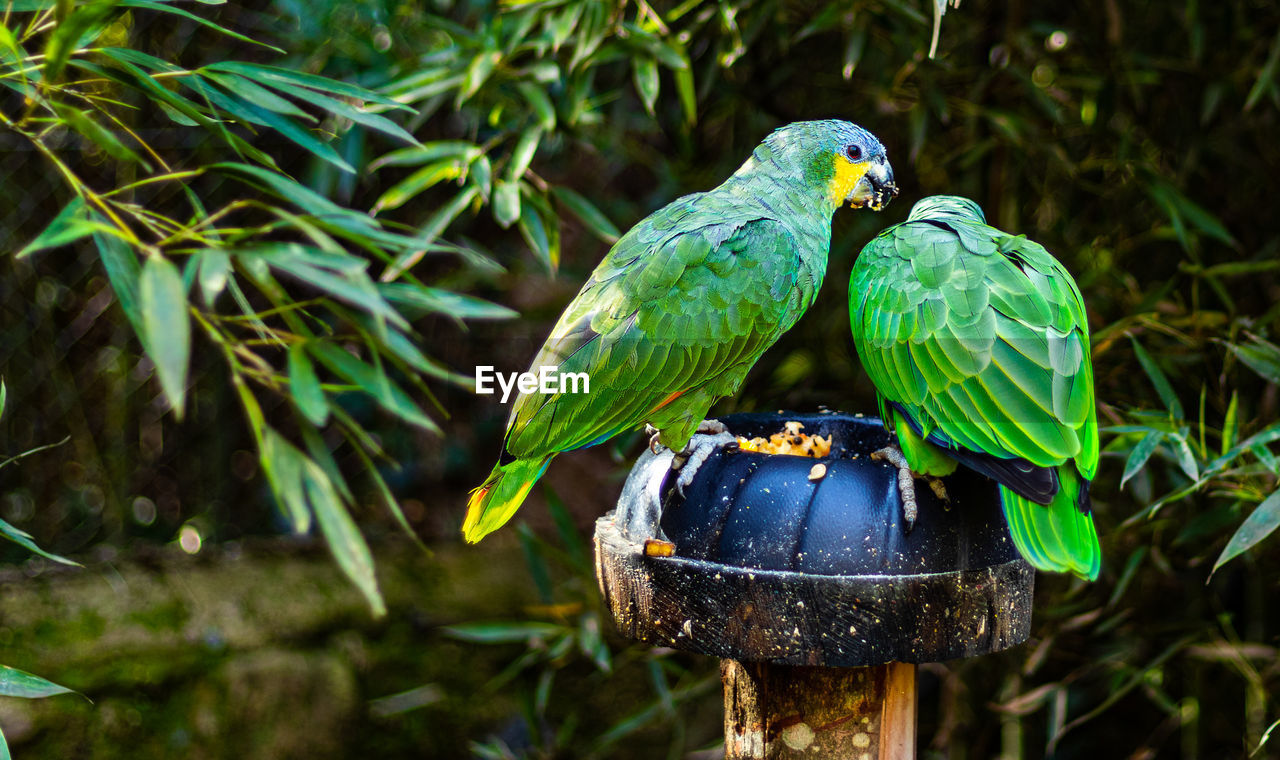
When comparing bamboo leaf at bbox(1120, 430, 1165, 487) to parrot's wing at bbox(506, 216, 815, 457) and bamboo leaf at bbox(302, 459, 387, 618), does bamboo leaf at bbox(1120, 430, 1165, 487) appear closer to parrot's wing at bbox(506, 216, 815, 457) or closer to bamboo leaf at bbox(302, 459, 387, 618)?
parrot's wing at bbox(506, 216, 815, 457)

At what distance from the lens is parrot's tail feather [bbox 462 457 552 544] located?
1.08 m

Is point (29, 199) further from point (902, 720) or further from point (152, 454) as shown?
point (902, 720)

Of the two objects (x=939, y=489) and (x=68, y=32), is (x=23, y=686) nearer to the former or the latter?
(x=68, y=32)

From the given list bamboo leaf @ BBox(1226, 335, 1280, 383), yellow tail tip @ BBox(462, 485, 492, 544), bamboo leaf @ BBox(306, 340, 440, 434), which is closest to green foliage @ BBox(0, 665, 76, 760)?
yellow tail tip @ BBox(462, 485, 492, 544)

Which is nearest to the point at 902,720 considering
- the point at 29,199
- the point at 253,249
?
the point at 253,249

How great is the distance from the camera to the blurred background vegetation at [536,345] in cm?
172

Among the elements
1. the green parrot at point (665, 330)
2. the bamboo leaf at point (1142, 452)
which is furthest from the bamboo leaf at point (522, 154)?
the bamboo leaf at point (1142, 452)

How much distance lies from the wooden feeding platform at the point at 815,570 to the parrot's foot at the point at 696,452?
1 cm

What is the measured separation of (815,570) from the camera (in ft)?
3.23

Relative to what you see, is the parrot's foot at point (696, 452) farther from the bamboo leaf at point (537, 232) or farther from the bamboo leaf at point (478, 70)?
the bamboo leaf at point (478, 70)

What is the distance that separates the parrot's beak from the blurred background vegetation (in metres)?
0.32

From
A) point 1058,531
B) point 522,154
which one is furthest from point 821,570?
point 522,154

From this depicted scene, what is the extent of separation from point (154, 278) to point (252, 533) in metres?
1.99

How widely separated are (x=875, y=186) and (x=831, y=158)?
8cm
